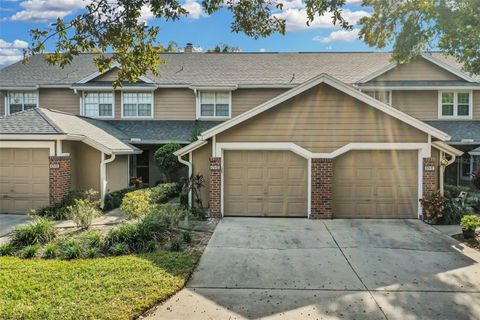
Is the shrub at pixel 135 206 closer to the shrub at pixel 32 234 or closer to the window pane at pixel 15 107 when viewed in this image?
the shrub at pixel 32 234

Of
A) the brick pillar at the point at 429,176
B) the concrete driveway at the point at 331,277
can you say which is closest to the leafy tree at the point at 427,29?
the brick pillar at the point at 429,176

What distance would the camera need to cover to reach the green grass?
512cm

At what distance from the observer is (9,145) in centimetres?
1252

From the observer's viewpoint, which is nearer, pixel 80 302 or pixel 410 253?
pixel 80 302

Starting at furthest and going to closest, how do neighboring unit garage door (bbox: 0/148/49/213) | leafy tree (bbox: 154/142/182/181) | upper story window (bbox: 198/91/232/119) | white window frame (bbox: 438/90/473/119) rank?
upper story window (bbox: 198/91/232/119) → white window frame (bbox: 438/90/473/119) → leafy tree (bbox: 154/142/182/181) → neighboring unit garage door (bbox: 0/148/49/213)

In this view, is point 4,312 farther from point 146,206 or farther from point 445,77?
point 445,77

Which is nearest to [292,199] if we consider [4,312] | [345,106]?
[345,106]

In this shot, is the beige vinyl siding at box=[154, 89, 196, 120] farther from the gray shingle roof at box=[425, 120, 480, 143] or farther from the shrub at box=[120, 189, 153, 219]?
the gray shingle roof at box=[425, 120, 480, 143]

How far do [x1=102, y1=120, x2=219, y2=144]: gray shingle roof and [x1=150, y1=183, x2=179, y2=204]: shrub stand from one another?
2504mm

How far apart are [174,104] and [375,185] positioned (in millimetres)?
11707

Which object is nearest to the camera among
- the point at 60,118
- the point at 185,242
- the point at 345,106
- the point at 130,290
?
Answer: the point at 130,290

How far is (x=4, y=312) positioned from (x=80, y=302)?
107 cm

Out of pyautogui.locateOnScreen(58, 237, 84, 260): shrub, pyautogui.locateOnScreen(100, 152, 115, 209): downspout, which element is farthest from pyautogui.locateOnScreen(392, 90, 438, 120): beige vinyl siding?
pyautogui.locateOnScreen(58, 237, 84, 260): shrub

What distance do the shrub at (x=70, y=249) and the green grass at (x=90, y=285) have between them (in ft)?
0.88
